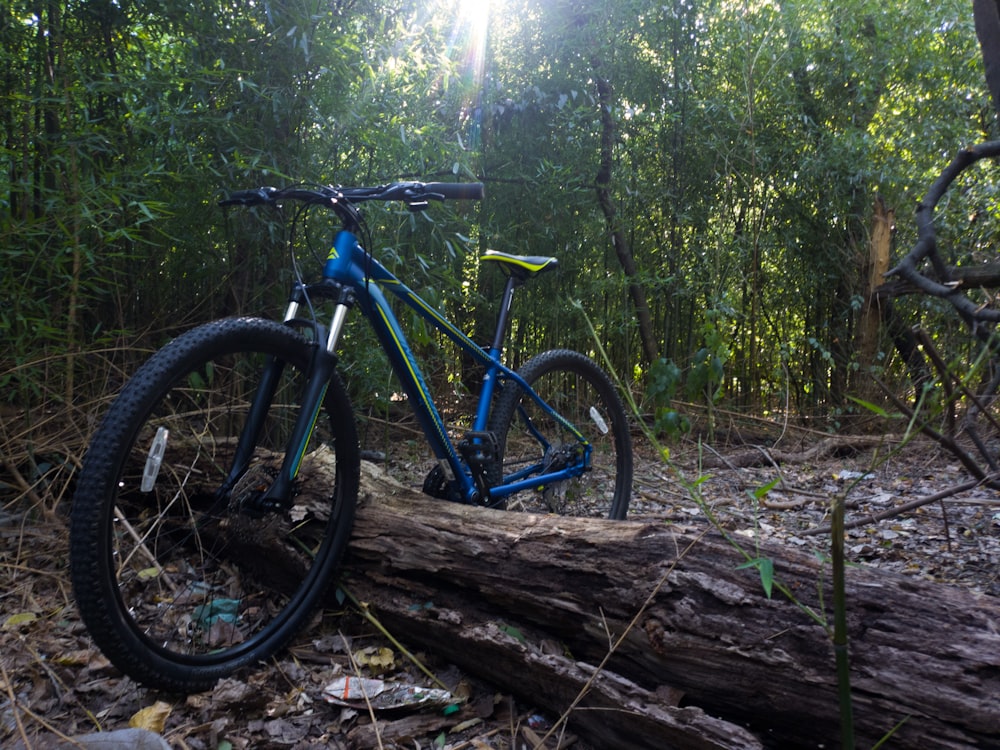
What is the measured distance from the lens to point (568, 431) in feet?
8.20

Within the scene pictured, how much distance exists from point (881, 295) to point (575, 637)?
4522 mm

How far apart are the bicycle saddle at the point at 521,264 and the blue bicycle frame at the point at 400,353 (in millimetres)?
53

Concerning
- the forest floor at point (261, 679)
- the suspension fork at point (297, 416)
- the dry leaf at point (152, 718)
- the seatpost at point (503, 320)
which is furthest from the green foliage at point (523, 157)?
the dry leaf at point (152, 718)

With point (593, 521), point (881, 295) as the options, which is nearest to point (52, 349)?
point (593, 521)

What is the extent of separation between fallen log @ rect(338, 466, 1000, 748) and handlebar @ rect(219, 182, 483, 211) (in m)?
0.78

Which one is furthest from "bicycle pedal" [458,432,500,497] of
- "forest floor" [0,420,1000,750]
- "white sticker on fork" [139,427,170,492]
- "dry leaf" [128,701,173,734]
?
"dry leaf" [128,701,173,734]

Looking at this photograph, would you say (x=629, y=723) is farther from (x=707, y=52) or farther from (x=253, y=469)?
(x=707, y=52)

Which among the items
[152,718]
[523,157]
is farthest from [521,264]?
[523,157]

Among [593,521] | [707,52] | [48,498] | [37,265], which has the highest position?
[707,52]

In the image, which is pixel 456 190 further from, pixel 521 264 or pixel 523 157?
pixel 523 157

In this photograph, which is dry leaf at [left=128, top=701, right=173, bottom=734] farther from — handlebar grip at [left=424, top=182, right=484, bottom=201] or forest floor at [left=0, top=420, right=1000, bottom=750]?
handlebar grip at [left=424, top=182, right=484, bottom=201]

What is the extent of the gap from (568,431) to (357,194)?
1.20 m

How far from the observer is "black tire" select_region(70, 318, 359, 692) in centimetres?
125

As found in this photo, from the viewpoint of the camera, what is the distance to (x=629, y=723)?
1197 mm
